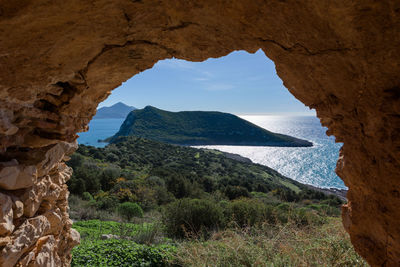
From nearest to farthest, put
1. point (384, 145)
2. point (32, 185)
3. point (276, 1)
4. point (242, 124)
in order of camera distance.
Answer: point (276, 1)
point (384, 145)
point (32, 185)
point (242, 124)

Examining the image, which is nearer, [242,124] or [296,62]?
[296,62]

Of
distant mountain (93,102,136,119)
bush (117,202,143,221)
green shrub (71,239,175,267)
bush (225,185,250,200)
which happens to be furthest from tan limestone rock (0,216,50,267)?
distant mountain (93,102,136,119)

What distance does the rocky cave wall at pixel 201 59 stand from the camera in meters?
1.32

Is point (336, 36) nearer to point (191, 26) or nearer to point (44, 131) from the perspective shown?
point (191, 26)

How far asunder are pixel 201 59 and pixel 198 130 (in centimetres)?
6212

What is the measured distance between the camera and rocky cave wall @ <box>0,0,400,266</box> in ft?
4.34

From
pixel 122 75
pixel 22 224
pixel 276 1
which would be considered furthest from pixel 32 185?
pixel 276 1

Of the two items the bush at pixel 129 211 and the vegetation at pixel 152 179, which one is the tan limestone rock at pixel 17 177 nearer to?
the bush at pixel 129 211

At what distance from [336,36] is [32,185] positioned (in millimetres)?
2709

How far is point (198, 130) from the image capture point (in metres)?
64.3

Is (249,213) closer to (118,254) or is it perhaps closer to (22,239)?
(118,254)

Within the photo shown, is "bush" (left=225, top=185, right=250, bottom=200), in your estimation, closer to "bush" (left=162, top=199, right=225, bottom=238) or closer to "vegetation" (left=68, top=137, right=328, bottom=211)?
"vegetation" (left=68, top=137, right=328, bottom=211)

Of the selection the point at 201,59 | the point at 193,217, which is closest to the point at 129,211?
the point at 193,217

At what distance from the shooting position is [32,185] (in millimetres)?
2068
